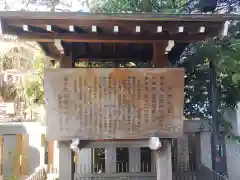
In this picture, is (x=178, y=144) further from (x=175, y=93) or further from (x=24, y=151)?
(x=24, y=151)

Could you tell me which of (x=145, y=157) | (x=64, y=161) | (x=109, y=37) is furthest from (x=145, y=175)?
(x=109, y=37)

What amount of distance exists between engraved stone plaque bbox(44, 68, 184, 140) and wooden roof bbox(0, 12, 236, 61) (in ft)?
1.84

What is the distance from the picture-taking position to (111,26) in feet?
13.5

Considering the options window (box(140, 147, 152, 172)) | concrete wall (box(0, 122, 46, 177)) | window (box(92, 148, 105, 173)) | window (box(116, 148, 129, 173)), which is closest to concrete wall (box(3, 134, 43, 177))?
concrete wall (box(0, 122, 46, 177))

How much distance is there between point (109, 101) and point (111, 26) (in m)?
1.29

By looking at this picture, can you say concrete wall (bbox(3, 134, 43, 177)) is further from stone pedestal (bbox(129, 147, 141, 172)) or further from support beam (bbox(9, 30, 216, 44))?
support beam (bbox(9, 30, 216, 44))

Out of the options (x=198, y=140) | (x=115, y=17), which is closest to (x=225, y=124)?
(x=198, y=140)

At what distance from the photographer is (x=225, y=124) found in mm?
7172

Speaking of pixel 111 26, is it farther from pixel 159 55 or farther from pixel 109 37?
pixel 159 55

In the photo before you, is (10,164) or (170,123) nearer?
(170,123)

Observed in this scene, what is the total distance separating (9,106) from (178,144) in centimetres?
592

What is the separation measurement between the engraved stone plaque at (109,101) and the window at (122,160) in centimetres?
323

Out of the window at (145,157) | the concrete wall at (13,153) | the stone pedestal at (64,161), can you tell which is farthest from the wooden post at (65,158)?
the window at (145,157)

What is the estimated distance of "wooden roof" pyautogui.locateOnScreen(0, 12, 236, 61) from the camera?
391 centimetres
